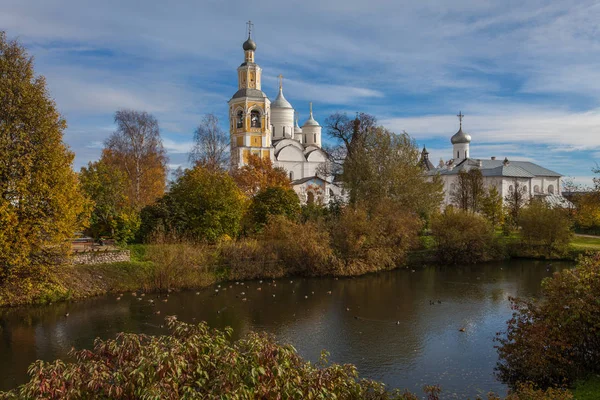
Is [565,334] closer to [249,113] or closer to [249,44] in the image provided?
[249,113]

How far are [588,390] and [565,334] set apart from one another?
3.77 ft

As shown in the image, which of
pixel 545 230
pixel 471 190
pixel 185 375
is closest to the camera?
pixel 185 375

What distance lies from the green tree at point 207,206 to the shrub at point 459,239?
11862 millimetres

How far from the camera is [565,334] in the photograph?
9430 mm

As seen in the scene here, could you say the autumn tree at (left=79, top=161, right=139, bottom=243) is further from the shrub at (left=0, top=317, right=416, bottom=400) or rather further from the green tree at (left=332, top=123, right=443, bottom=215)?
the shrub at (left=0, top=317, right=416, bottom=400)

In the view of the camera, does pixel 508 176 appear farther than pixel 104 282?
Yes

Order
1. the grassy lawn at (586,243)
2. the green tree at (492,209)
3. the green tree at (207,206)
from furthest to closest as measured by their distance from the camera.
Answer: the green tree at (492,209)
the grassy lawn at (586,243)
the green tree at (207,206)

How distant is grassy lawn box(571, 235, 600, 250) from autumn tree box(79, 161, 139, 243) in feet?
82.5

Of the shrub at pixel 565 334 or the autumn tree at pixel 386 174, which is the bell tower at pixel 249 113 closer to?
the autumn tree at pixel 386 174

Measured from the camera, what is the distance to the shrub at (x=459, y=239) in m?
27.9

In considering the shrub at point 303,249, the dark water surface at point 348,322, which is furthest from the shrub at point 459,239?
the shrub at point 303,249

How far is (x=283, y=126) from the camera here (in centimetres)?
5438

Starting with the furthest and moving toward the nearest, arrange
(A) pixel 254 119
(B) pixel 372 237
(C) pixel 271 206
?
(A) pixel 254 119 → (C) pixel 271 206 → (B) pixel 372 237

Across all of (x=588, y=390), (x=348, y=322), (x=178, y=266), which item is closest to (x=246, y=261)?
(x=178, y=266)
